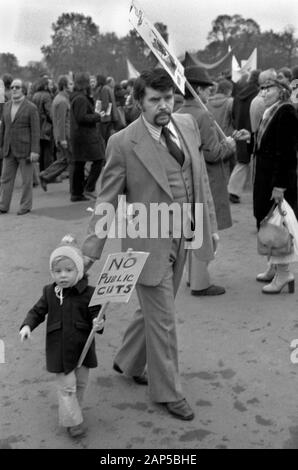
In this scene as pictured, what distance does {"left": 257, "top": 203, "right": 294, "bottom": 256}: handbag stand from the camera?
18.7 feet

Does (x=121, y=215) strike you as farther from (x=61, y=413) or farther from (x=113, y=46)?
(x=113, y=46)

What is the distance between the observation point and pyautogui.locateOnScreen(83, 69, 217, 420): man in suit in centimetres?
363

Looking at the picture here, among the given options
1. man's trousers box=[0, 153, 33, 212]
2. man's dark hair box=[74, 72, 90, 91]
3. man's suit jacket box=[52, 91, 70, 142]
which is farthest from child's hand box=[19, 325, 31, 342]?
man's suit jacket box=[52, 91, 70, 142]

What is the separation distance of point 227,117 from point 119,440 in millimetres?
7176

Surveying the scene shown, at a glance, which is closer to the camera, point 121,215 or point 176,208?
point 176,208

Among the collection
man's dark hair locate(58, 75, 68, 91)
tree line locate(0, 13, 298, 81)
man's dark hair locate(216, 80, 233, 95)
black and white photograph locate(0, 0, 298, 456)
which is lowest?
black and white photograph locate(0, 0, 298, 456)

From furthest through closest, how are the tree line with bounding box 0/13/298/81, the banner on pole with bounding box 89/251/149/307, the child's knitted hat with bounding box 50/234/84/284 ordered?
the tree line with bounding box 0/13/298/81, the child's knitted hat with bounding box 50/234/84/284, the banner on pole with bounding box 89/251/149/307

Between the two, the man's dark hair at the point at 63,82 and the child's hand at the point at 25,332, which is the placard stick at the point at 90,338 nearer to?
the child's hand at the point at 25,332

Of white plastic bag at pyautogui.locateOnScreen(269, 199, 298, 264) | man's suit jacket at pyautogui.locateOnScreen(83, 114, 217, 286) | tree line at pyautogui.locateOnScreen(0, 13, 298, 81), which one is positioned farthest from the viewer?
tree line at pyautogui.locateOnScreen(0, 13, 298, 81)

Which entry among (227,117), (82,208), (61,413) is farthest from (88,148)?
(61,413)

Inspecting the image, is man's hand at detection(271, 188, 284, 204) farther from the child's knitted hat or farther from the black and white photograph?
the child's knitted hat

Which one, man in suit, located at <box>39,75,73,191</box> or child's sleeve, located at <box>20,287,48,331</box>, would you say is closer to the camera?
child's sleeve, located at <box>20,287,48,331</box>

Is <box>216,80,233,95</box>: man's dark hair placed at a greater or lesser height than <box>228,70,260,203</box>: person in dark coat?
greater

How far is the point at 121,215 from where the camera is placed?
13.1 ft
